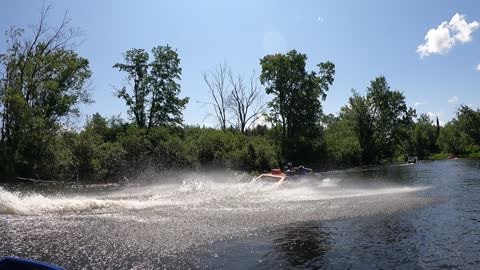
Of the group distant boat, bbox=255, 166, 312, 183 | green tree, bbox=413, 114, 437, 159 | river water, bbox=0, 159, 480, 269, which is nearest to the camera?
river water, bbox=0, 159, 480, 269

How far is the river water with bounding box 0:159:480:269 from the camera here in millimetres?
9711

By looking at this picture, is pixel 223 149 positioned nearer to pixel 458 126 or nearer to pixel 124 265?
pixel 124 265

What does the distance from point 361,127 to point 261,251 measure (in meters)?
70.2

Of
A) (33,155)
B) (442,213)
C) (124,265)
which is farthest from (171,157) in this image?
(124,265)

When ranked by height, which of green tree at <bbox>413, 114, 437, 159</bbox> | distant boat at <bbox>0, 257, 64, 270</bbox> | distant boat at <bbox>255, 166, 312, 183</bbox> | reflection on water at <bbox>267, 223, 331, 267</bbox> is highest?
green tree at <bbox>413, 114, 437, 159</bbox>

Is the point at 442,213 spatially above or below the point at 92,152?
below

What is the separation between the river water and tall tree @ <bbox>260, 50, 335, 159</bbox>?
1691 inches

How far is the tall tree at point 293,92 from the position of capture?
61.3 m

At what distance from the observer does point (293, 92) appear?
2430 inches

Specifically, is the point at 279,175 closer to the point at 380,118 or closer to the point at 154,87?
the point at 154,87

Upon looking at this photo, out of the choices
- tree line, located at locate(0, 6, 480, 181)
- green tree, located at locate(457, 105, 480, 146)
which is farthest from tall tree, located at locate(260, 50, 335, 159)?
green tree, located at locate(457, 105, 480, 146)

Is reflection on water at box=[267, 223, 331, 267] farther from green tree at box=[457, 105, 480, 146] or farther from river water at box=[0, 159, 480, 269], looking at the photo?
green tree at box=[457, 105, 480, 146]

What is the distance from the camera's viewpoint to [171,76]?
164ft

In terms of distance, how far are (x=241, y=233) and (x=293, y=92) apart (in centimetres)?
5092
